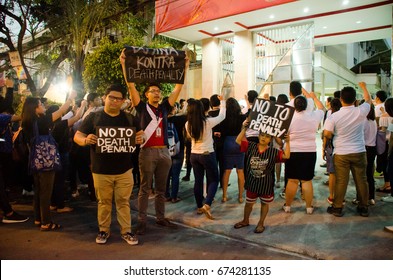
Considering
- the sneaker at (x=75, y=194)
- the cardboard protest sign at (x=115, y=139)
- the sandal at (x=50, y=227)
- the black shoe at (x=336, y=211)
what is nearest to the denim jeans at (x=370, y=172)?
the black shoe at (x=336, y=211)

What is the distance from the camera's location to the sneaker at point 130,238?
13.9ft

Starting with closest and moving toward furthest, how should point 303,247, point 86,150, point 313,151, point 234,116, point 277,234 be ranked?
point 303,247, point 277,234, point 313,151, point 234,116, point 86,150

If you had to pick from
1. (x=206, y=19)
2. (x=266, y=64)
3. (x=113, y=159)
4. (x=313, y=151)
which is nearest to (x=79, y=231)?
(x=113, y=159)

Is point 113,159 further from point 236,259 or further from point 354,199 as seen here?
point 354,199

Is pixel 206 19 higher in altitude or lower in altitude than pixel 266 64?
higher

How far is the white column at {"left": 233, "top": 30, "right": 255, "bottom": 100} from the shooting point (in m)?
12.4

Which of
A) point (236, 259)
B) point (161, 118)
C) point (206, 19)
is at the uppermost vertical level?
point (206, 19)

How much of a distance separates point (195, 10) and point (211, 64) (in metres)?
2.75

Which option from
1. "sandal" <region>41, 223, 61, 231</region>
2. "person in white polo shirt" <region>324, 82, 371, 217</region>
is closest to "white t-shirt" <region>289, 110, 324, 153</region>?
"person in white polo shirt" <region>324, 82, 371, 217</region>

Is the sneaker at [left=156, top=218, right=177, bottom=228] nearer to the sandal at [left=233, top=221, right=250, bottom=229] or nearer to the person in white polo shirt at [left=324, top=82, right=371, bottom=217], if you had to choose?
the sandal at [left=233, top=221, right=250, bottom=229]

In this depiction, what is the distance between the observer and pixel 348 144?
507 cm

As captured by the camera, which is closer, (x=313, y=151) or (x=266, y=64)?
(x=313, y=151)
